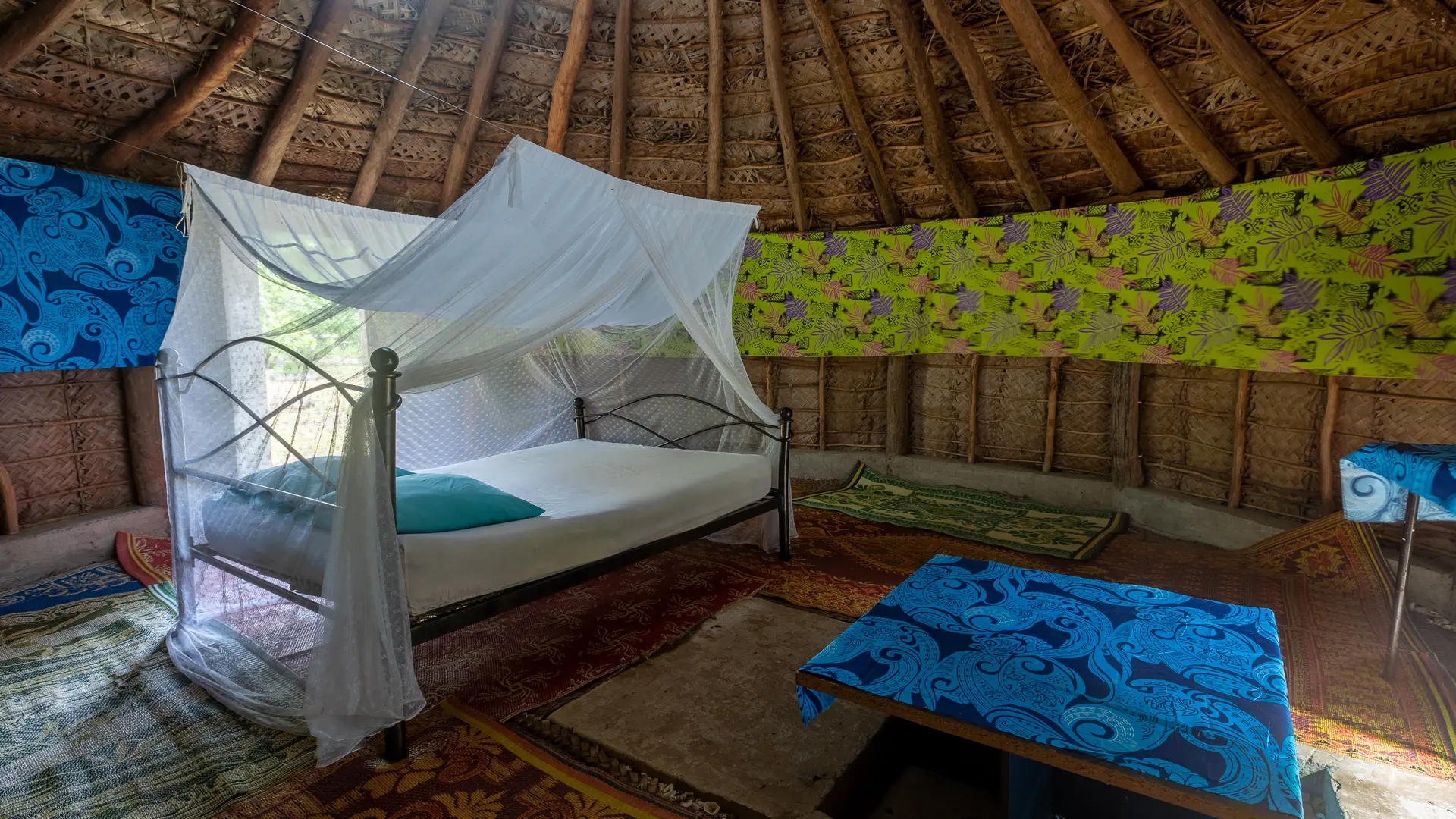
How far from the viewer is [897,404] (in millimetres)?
6113

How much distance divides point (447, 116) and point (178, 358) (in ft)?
9.03

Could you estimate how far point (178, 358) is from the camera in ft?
9.62

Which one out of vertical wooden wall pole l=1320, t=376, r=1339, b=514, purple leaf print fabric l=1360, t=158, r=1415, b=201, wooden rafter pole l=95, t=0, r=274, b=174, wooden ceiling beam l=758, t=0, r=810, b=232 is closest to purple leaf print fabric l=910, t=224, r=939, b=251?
→ wooden ceiling beam l=758, t=0, r=810, b=232

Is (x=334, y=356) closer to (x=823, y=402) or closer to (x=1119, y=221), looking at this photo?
(x=823, y=402)

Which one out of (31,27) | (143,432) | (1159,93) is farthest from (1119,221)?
(143,432)

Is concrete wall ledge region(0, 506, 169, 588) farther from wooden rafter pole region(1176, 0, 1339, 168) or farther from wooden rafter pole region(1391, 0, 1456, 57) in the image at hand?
wooden rafter pole region(1391, 0, 1456, 57)

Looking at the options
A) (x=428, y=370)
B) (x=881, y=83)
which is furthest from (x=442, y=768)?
(x=881, y=83)

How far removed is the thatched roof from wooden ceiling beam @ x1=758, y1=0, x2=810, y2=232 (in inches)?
1.6

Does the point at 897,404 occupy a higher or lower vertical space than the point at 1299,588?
higher

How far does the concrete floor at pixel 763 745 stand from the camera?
208 cm

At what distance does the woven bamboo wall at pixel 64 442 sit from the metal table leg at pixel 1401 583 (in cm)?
667

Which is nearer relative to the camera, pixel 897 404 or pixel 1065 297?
pixel 1065 297

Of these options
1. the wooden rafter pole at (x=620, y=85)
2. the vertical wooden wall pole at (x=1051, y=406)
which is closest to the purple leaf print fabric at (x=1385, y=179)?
the vertical wooden wall pole at (x=1051, y=406)

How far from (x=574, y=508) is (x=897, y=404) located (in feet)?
12.3
